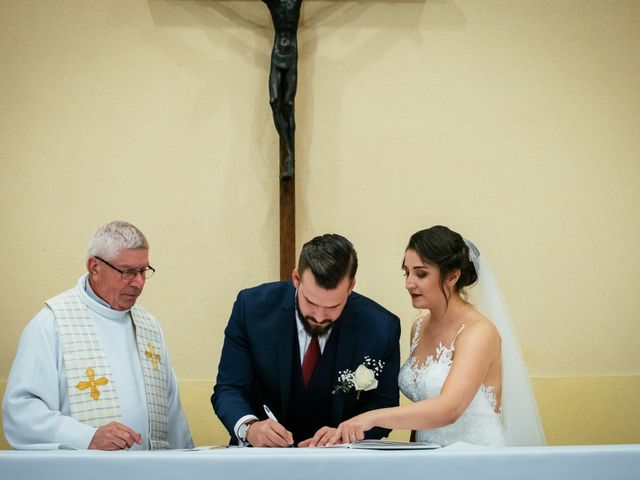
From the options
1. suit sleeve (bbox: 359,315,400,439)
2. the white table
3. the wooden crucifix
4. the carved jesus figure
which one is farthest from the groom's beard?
the carved jesus figure

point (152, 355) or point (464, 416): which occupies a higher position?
point (152, 355)

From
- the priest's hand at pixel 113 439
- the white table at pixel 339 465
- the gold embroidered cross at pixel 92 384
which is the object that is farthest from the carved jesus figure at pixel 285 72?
the white table at pixel 339 465

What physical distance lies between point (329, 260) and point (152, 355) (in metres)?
1.09

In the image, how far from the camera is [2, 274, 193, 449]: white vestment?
9.81ft

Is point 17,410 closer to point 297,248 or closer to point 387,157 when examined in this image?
point 297,248

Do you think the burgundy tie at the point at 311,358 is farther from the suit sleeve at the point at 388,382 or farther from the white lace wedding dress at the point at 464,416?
the white lace wedding dress at the point at 464,416

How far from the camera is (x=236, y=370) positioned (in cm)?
330

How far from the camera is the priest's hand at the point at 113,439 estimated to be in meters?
2.85

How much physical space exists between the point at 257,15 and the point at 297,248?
1.45m

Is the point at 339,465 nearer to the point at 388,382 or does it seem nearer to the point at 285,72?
the point at 388,382

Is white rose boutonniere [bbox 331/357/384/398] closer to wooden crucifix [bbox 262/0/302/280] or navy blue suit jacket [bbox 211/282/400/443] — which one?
navy blue suit jacket [bbox 211/282/400/443]

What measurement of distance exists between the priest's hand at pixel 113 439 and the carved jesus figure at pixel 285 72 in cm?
203

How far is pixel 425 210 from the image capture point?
478 cm

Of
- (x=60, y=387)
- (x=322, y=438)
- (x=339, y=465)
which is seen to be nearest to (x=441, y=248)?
(x=322, y=438)
